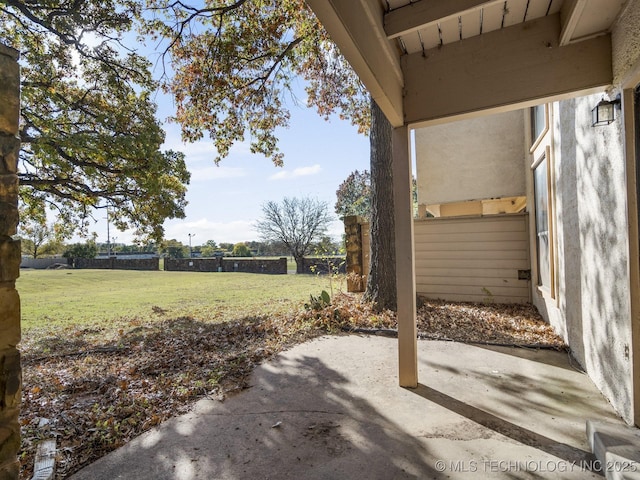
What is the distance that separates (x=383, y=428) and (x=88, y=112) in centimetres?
816

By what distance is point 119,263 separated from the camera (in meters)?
24.1

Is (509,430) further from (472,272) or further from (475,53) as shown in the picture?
(472,272)

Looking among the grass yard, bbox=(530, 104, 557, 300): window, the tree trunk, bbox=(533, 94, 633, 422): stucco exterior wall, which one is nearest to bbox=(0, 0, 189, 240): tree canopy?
the grass yard

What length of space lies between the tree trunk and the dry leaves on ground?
410mm

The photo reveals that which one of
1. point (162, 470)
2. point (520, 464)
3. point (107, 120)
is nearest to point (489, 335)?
point (520, 464)

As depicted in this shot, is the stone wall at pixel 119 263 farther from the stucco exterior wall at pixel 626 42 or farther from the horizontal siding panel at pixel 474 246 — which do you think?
the stucco exterior wall at pixel 626 42

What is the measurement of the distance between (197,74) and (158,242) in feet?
15.1

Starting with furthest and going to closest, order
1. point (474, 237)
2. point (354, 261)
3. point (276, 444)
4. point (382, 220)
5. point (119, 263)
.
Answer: point (119, 263)
point (354, 261)
point (474, 237)
point (382, 220)
point (276, 444)

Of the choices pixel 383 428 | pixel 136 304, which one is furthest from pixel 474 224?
pixel 136 304

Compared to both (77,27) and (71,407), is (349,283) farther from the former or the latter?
(77,27)

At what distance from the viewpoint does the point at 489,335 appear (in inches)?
180

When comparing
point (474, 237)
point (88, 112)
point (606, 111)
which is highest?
point (88, 112)

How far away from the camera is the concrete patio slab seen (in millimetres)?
1922

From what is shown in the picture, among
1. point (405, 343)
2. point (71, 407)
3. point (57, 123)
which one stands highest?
point (57, 123)
